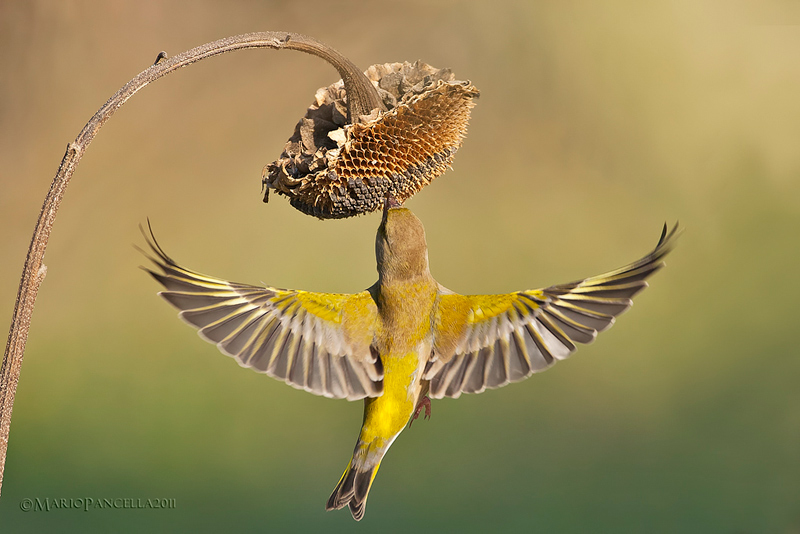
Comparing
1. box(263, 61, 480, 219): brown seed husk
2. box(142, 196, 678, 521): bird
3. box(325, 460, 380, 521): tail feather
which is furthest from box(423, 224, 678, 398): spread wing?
box(263, 61, 480, 219): brown seed husk

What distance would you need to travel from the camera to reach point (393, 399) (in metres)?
2.07

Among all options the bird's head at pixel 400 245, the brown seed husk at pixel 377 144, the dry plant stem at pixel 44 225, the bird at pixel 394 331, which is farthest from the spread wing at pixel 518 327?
the dry plant stem at pixel 44 225

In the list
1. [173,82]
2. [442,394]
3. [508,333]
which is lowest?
[442,394]

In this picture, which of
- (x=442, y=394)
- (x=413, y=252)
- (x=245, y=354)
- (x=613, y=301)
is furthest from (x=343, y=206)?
(x=613, y=301)

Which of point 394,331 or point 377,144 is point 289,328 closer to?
point 394,331

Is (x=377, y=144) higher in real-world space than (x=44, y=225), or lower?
higher

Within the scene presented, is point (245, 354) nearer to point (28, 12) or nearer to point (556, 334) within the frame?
point (556, 334)

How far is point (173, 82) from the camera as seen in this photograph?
15.7 ft

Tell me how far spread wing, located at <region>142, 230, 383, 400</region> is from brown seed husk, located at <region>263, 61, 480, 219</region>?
39cm

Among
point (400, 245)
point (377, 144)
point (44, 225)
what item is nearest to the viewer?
point (44, 225)

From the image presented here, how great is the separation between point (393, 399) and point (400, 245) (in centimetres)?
47

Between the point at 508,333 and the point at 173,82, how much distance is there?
11.8 feet

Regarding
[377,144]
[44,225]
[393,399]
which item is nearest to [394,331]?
[393,399]

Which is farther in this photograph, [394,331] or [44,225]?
[394,331]
